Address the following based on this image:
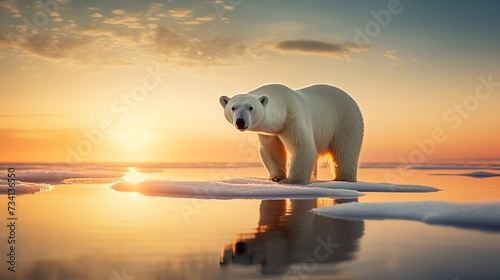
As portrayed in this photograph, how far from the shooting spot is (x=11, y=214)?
653cm

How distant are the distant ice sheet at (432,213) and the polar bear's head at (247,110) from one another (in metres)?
4.15

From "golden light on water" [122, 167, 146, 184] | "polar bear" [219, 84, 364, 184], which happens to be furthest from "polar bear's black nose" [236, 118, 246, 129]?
"golden light on water" [122, 167, 146, 184]

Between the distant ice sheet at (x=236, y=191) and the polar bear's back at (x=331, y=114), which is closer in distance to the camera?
the distant ice sheet at (x=236, y=191)

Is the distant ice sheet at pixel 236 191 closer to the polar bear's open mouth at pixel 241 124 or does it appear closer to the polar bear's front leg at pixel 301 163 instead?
the polar bear's open mouth at pixel 241 124

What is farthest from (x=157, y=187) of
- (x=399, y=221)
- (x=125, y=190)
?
(x=399, y=221)

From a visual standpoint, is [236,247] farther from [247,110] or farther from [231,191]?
[247,110]

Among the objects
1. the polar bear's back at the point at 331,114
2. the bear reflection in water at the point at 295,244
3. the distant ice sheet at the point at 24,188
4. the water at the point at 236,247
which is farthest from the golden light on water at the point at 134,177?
the bear reflection in water at the point at 295,244

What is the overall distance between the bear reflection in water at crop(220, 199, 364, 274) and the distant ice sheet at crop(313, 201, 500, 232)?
419mm

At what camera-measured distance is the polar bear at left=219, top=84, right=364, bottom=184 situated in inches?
426

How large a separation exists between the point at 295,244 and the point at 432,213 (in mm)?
2152

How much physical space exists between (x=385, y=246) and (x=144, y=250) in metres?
1.87

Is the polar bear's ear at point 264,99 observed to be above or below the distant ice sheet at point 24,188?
above

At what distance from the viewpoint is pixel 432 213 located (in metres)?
5.72

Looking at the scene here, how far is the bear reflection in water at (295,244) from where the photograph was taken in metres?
3.63
